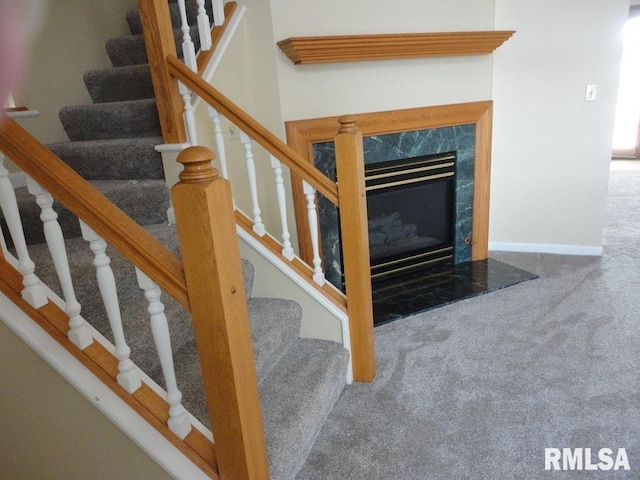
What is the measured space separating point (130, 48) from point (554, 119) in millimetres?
2870

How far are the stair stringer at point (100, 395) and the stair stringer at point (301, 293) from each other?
0.90 meters

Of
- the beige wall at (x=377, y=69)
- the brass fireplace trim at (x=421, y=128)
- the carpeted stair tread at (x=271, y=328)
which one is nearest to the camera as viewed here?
the carpeted stair tread at (x=271, y=328)

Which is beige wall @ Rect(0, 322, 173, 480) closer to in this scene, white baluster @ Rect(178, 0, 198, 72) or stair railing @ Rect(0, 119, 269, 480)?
stair railing @ Rect(0, 119, 269, 480)

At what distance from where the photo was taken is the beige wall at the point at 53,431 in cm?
126

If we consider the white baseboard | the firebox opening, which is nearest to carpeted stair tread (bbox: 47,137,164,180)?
the firebox opening

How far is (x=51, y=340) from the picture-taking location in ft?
4.05

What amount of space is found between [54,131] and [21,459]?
192 centimetres

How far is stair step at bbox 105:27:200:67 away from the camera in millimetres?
2596

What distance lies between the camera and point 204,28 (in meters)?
2.22

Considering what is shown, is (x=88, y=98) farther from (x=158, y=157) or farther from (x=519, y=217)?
(x=519, y=217)

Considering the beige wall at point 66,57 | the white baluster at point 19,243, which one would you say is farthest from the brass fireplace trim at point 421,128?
the white baluster at point 19,243

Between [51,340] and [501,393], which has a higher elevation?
[51,340]

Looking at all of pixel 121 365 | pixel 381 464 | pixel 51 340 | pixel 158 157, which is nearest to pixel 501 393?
pixel 381 464

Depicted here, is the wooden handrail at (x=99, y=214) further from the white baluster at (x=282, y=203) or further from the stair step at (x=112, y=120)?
the stair step at (x=112, y=120)
